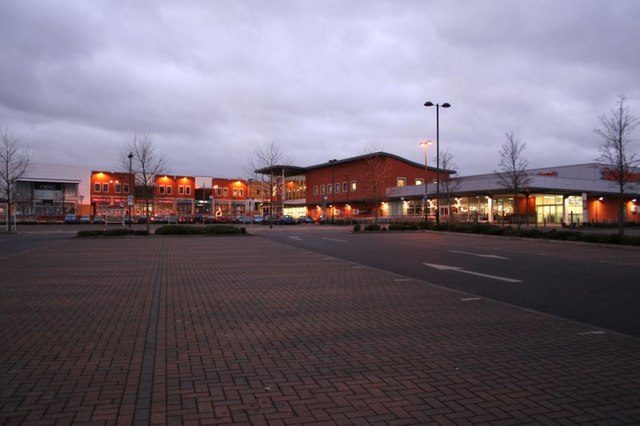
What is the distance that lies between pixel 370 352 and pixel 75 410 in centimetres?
320

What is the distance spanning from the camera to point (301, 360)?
230 inches

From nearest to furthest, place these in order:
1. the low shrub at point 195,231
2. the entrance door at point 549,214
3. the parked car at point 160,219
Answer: the low shrub at point 195,231
the entrance door at point 549,214
the parked car at point 160,219

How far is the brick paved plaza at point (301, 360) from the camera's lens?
439 centimetres

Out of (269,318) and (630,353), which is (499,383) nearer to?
(630,353)

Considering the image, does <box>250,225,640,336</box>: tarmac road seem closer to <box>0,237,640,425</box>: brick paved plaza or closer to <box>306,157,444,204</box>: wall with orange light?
<box>0,237,640,425</box>: brick paved plaza

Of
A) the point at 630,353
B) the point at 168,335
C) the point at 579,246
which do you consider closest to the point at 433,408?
the point at 630,353

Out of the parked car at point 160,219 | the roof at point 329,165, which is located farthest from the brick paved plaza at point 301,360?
the parked car at point 160,219

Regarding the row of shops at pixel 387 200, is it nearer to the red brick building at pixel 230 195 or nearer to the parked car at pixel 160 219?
the red brick building at pixel 230 195

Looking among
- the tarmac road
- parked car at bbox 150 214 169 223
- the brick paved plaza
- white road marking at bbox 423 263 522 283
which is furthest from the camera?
parked car at bbox 150 214 169 223

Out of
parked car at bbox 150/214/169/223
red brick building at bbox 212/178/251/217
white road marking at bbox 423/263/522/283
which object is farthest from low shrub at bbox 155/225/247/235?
red brick building at bbox 212/178/251/217

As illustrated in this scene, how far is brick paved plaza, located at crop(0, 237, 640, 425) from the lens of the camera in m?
4.39

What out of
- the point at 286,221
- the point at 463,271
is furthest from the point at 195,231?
the point at 286,221

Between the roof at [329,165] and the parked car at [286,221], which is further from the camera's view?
the parked car at [286,221]

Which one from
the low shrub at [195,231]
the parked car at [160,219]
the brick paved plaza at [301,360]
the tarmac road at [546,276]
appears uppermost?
the parked car at [160,219]
